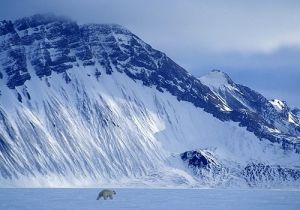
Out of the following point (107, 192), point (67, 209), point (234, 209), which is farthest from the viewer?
point (107, 192)

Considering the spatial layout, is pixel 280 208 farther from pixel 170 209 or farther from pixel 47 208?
pixel 47 208

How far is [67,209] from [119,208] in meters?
9.48

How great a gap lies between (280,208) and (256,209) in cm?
422

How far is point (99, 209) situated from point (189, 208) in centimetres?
1280

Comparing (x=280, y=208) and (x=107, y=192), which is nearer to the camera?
(x=280, y=208)

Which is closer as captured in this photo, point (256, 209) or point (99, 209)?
point (99, 209)

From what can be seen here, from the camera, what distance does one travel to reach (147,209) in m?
78.8

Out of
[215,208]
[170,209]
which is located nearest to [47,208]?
[170,209]

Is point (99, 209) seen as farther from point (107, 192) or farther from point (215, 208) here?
point (107, 192)

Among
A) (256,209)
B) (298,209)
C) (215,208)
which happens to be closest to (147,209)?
(215,208)

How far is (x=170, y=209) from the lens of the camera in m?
79.4

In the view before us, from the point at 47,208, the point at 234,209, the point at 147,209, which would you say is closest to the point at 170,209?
the point at 147,209

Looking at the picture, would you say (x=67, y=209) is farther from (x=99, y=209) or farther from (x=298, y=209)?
(x=298, y=209)

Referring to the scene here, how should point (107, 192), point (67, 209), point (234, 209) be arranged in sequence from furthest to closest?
point (107, 192) → point (234, 209) → point (67, 209)
